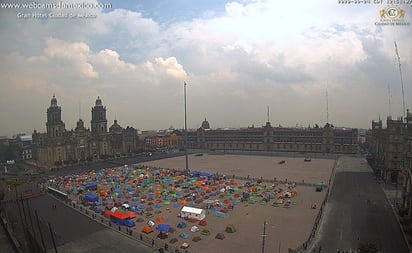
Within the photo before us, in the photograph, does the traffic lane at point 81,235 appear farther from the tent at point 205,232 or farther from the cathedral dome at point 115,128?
the cathedral dome at point 115,128

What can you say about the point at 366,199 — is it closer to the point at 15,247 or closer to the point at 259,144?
the point at 15,247

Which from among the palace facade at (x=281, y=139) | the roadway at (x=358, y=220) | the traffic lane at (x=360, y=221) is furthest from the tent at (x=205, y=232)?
the palace facade at (x=281, y=139)

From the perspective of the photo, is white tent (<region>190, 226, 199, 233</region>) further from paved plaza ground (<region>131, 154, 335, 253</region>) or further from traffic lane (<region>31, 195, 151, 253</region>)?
traffic lane (<region>31, 195, 151, 253</region>)

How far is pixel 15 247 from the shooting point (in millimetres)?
26203

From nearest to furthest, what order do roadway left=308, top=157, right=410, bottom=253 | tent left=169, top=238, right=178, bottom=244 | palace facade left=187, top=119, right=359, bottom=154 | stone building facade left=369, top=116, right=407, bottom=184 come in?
roadway left=308, top=157, right=410, bottom=253 < tent left=169, top=238, right=178, bottom=244 < stone building facade left=369, top=116, right=407, bottom=184 < palace facade left=187, top=119, right=359, bottom=154

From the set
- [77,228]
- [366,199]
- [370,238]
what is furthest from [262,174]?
[77,228]

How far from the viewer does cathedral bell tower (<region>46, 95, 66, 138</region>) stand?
82.3 m

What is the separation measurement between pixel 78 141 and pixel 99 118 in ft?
47.4

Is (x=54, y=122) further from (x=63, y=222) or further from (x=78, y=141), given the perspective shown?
(x=63, y=222)

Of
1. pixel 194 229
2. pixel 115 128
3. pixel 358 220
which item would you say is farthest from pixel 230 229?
pixel 115 128

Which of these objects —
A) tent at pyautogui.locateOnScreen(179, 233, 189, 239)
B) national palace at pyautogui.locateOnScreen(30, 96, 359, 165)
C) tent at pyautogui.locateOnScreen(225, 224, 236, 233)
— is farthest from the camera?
national palace at pyautogui.locateOnScreen(30, 96, 359, 165)

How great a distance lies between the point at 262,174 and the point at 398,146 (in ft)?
81.8

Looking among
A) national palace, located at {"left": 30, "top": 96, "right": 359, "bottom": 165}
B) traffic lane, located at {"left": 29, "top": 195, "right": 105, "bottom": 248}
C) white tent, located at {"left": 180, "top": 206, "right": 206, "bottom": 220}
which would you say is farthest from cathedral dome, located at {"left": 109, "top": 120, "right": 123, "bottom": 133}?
white tent, located at {"left": 180, "top": 206, "right": 206, "bottom": 220}

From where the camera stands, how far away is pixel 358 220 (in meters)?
30.9
